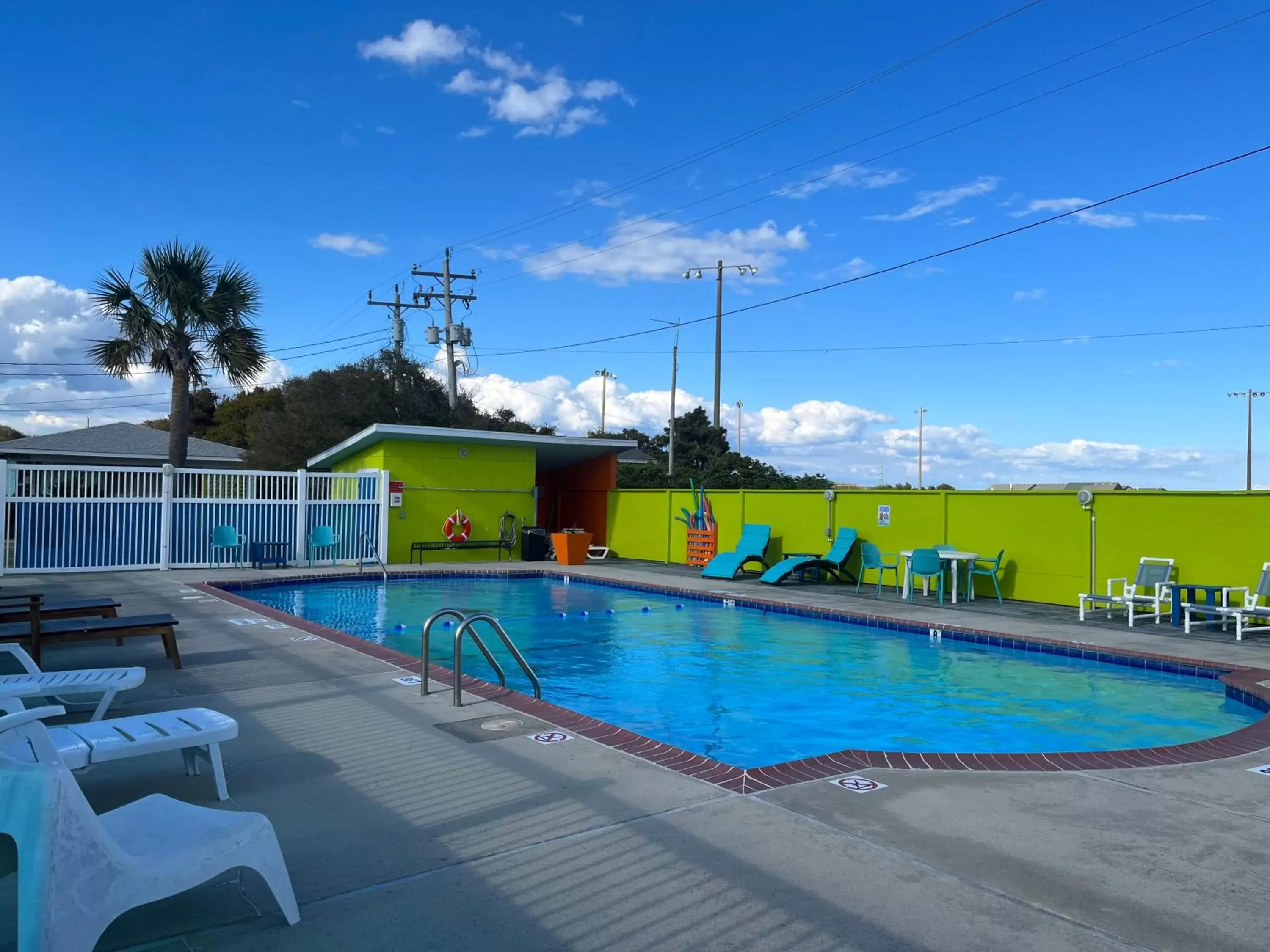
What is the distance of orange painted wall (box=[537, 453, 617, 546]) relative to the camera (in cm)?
2228

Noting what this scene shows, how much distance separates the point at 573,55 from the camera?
714 inches

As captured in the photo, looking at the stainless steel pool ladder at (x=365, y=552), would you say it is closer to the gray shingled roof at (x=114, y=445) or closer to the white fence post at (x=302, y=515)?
the white fence post at (x=302, y=515)

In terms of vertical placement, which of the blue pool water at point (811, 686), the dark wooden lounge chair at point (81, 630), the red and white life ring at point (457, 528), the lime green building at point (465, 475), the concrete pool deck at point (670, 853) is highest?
the lime green building at point (465, 475)

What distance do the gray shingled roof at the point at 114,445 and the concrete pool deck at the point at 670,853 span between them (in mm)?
28530

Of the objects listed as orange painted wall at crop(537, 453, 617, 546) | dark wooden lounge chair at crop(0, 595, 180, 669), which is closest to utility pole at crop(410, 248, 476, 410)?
orange painted wall at crop(537, 453, 617, 546)

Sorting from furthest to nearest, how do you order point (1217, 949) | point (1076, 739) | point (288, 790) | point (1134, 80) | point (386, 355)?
point (386, 355), point (1134, 80), point (1076, 739), point (288, 790), point (1217, 949)

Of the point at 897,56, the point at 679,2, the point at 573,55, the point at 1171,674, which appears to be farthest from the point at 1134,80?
the point at 573,55

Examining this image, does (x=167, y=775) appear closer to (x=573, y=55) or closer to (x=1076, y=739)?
(x=1076, y=739)

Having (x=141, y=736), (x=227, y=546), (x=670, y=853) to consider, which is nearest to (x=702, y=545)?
(x=227, y=546)

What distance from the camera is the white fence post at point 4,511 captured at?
46.5 ft

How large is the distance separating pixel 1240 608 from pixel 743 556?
8.16 meters

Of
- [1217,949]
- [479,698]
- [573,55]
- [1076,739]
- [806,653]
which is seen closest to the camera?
[1217,949]

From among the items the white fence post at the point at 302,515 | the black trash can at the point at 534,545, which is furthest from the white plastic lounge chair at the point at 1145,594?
the white fence post at the point at 302,515

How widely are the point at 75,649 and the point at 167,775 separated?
169 inches
